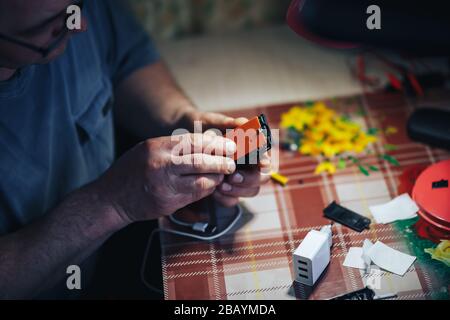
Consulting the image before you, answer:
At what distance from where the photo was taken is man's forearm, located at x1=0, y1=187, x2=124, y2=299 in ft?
3.46

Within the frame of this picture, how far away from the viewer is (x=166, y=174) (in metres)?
1.03

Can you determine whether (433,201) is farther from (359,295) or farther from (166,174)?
(166,174)

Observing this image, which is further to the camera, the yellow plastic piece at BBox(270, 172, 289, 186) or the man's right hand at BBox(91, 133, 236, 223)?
the yellow plastic piece at BBox(270, 172, 289, 186)

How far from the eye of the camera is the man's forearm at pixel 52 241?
105 centimetres

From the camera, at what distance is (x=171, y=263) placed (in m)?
1.06

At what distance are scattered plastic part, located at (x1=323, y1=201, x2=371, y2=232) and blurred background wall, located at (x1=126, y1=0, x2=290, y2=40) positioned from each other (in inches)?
35.6

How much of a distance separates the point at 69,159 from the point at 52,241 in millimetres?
246

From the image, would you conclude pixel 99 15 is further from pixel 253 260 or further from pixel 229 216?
pixel 253 260

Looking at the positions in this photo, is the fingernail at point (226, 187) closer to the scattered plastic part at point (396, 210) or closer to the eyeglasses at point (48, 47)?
the scattered plastic part at point (396, 210)

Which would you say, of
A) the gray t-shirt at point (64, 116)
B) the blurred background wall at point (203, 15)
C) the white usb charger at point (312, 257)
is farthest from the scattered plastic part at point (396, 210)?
the blurred background wall at point (203, 15)

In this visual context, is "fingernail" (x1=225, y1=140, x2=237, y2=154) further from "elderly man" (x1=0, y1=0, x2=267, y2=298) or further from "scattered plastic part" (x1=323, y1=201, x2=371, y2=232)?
"scattered plastic part" (x1=323, y1=201, x2=371, y2=232)

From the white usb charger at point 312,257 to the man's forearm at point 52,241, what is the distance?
381 millimetres

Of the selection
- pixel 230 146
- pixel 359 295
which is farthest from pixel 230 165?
pixel 359 295

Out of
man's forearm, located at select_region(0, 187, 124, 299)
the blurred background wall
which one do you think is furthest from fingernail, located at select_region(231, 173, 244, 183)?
the blurred background wall
